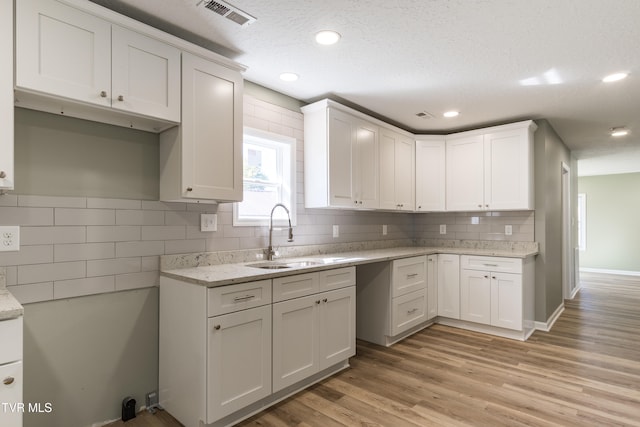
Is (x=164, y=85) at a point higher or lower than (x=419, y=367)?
higher

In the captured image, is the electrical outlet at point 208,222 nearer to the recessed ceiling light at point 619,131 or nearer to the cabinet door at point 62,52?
the cabinet door at point 62,52

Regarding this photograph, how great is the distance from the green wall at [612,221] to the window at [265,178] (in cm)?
831

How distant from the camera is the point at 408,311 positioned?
361 cm

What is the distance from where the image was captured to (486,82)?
2.95 metres

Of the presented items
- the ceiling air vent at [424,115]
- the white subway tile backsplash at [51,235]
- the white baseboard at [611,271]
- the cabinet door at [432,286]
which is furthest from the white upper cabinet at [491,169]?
the white baseboard at [611,271]

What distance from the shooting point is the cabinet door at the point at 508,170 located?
3.81 metres

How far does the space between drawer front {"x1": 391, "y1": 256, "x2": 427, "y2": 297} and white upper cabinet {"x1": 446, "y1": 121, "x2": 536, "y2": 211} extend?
1000mm

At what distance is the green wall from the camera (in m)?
7.82

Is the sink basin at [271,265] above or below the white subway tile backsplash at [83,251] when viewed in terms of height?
below

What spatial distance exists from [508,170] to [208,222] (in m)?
3.23

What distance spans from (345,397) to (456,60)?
8.18 feet

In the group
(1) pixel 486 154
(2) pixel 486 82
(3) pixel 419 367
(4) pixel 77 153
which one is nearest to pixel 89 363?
(4) pixel 77 153

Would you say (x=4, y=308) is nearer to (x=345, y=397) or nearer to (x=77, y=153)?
(x=77, y=153)

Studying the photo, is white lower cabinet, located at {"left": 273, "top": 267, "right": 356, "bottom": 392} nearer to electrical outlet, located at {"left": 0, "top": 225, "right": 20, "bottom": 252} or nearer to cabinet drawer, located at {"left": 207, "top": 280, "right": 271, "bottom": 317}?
cabinet drawer, located at {"left": 207, "top": 280, "right": 271, "bottom": 317}
